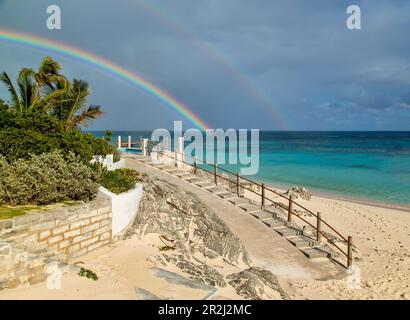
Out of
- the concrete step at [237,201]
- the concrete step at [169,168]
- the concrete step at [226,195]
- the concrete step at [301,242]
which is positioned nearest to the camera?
the concrete step at [301,242]

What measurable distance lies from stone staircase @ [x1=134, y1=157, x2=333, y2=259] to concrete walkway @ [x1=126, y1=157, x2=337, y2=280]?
19 cm

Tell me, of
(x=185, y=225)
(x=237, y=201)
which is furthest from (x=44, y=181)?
(x=237, y=201)

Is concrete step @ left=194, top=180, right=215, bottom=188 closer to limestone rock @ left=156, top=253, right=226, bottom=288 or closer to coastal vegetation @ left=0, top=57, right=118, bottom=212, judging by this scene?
coastal vegetation @ left=0, top=57, right=118, bottom=212

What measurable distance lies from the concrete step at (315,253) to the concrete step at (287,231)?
99 centimetres

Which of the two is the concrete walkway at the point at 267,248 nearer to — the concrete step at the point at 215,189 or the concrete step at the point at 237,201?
the concrete step at the point at 237,201

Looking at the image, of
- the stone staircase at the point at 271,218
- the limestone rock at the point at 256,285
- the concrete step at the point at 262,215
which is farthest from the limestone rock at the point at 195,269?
the concrete step at the point at 262,215

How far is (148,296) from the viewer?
5.43 meters

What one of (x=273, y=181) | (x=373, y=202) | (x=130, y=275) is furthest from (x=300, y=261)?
(x=273, y=181)

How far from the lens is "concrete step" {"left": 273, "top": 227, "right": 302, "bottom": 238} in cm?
1209

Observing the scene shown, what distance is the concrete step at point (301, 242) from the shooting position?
11453 mm

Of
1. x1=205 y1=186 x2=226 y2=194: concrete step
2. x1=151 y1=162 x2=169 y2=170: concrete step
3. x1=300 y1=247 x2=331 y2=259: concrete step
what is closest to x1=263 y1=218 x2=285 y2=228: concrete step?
x1=300 y1=247 x2=331 y2=259: concrete step

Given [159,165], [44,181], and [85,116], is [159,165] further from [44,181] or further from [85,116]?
[44,181]
